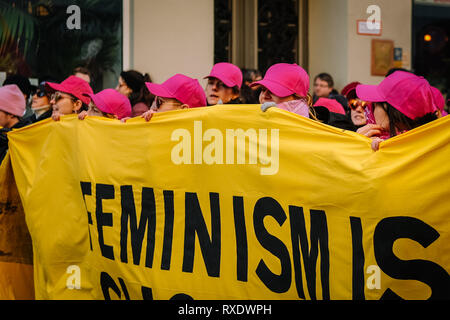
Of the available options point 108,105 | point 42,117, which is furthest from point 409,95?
point 42,117

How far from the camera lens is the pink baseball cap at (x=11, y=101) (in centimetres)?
704

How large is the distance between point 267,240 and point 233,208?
33 centimetres

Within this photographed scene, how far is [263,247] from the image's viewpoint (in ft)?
14.2

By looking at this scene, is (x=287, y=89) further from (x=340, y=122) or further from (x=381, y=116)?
(x=340, y=122)

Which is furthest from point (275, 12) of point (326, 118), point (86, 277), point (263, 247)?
point (263, 247)

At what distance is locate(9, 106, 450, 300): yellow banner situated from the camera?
12.1 feet

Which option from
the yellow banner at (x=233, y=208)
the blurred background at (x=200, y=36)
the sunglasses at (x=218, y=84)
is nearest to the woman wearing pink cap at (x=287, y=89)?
the yellow banner at (x=233, y=208)

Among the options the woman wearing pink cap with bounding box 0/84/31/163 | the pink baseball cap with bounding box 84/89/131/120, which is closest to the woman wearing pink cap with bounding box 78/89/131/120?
the pink baseball cap with bounding box 84/89/131/120

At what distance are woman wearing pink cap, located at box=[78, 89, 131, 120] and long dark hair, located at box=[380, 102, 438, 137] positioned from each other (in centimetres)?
264

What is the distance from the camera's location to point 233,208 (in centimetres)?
452

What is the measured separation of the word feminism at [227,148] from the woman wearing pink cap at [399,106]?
53 cm

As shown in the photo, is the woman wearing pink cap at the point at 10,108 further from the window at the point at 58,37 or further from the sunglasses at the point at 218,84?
the window at the point at 58,37

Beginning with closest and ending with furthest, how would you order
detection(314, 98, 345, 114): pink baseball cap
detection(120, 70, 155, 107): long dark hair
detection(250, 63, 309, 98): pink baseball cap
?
detection(250, 63, 309, 98): pink baseball cap → detection(314, 98, 345, 114): pink baseball cap → detection(120, 70, 155, 107): long dark hair

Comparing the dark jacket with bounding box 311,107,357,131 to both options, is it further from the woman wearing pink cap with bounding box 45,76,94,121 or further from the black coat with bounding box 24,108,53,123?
the black coat with bounding box 24,108,53,123
